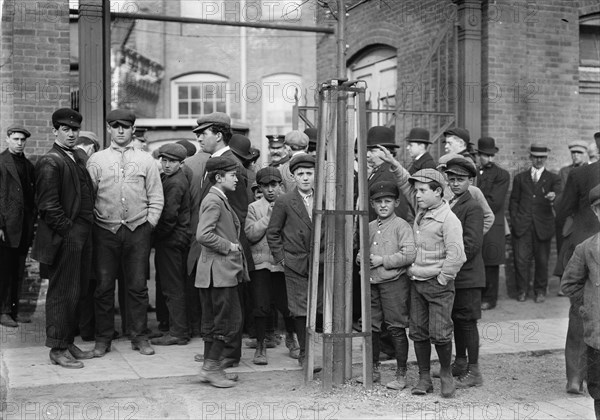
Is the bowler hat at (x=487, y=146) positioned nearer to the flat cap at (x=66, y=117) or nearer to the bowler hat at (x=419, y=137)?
the bowler hat at (x=419, y=137)

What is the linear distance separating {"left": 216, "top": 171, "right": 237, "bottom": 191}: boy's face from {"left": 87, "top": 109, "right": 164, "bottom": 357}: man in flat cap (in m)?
1.03

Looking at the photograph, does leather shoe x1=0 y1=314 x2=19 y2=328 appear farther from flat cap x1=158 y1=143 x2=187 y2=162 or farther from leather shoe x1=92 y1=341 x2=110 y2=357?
flat cap x1=158 y1=143 x2=187 y2=162

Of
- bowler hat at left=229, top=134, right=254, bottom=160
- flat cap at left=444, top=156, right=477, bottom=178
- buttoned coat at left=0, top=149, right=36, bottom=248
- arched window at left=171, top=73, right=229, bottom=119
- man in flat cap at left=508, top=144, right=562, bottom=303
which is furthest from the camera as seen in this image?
arched window at left=171, top=73, right=229, bottom=119

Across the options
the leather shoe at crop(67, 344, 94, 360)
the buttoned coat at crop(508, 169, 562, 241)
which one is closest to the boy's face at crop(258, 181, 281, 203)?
the leather shoe at crop(67, 344, 94, 360)

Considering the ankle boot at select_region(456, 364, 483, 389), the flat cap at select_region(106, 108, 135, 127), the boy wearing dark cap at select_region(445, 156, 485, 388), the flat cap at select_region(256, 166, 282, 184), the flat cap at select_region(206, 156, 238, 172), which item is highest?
the flat cap at select_region(106, 108, 135, 127)

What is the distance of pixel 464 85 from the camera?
10070 mm

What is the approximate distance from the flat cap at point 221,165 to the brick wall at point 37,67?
365 centimetres

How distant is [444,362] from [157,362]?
7.80 feet

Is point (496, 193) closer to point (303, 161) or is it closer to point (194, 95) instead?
point (303, 161)

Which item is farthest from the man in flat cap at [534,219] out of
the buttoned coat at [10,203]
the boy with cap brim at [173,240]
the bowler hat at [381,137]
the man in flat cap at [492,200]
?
the buttoned coat at [10,203]

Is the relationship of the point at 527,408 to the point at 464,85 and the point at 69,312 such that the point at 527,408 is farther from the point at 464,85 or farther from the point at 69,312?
the point at 464,85

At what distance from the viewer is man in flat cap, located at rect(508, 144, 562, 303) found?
9773 millimetres

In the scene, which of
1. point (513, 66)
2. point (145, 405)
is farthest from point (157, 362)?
point (513, 66)

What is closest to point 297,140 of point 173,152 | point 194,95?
point 173,152
